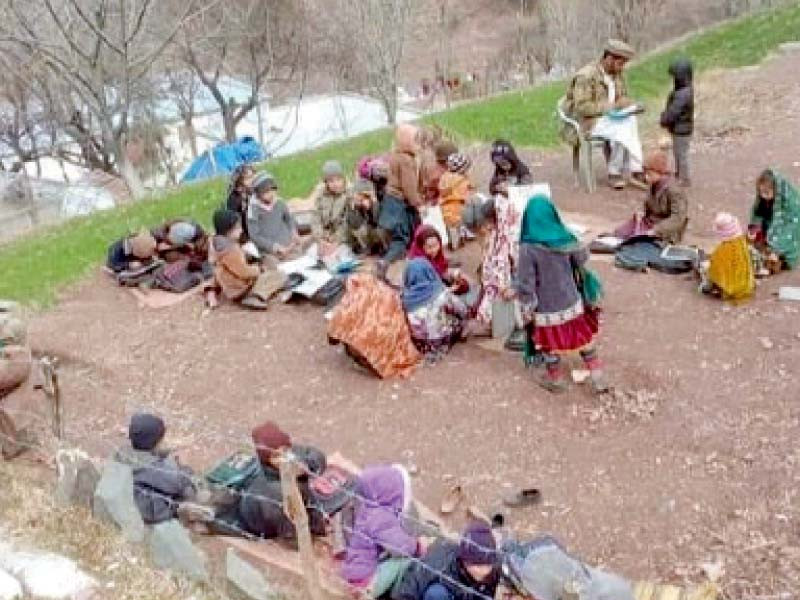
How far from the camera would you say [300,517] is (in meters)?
5.37

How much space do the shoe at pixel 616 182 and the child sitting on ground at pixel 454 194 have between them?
6.56ft

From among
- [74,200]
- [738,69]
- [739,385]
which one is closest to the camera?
[739,385]

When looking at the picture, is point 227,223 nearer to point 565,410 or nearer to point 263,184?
point 263,184

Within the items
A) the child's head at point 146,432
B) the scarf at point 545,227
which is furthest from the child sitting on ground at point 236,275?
the child's head at point 146,432

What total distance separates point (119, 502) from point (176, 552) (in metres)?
0.58

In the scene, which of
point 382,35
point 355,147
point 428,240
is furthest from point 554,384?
point 382,35

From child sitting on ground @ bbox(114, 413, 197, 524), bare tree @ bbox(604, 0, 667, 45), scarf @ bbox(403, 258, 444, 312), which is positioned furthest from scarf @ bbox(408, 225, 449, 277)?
bare tree @ bbox(604, 0, 667, 45)

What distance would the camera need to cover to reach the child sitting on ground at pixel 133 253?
35.9 feet

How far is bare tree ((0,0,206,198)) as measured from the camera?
61.1 ft

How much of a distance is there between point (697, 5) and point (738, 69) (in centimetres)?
2186

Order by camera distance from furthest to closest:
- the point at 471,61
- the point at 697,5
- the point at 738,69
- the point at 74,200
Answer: the point at 471,61 → the point at 697,5 → the point at 74,200 → the point at 738,69

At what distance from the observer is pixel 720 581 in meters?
6.17

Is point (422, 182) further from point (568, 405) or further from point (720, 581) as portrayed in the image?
point (720, 581)

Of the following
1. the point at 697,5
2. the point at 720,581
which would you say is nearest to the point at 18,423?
the point at 720,581
